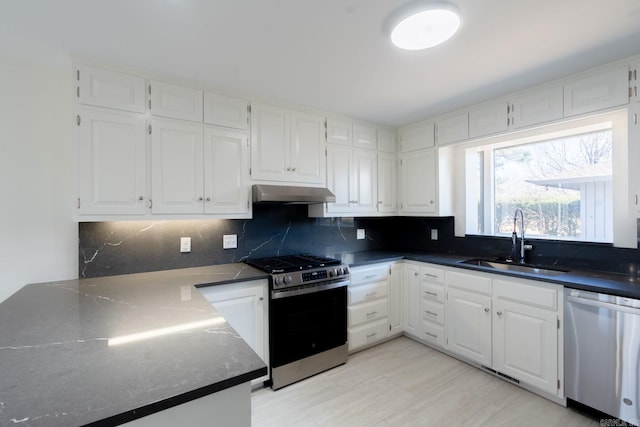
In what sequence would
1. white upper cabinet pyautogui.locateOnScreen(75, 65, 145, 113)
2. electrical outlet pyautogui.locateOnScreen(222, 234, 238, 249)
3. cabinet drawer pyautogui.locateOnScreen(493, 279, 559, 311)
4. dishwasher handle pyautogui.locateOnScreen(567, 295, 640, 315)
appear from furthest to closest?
1. electrical outlet pyautogui.locateOnScreen(222, 234, 238, 249)
2. cabinet drawer pyautogui.locateOnScreen(493, 279, 559, 311)
3. white upper cabinet pyautogui.locateOnScreen(75, 65, 145, 113)
4. dishwasher handle pyautogui.locateOnScreen(567, 295, 640, 315)

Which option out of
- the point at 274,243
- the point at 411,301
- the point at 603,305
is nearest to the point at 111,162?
the point at 274,243

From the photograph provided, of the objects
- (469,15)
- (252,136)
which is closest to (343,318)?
(252,136)

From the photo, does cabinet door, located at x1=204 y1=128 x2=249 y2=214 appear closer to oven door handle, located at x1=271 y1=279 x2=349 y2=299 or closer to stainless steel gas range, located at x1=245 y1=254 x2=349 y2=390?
stainless steel gas range, located at x1=245 y1=254 x2=349 y2=390

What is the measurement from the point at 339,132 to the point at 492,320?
2199mm

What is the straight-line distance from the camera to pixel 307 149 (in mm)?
2812

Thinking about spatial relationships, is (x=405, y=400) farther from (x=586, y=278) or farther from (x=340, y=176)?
(x=340, y=176)

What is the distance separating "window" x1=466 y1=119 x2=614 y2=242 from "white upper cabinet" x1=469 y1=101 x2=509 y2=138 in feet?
1.03

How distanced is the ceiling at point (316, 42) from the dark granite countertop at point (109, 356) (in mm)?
1479

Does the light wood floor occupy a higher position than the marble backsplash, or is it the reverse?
the marble backsplash

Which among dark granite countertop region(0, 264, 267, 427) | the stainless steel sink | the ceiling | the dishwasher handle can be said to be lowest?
the dishwasher handle

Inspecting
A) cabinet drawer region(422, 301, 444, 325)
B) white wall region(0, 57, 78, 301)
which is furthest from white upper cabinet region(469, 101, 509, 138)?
white wall region(0, 57, 78, 301)

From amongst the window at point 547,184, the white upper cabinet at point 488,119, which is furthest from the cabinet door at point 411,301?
the white upper cabinet at point 488,119

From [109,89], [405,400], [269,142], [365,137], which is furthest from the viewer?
[365,137]

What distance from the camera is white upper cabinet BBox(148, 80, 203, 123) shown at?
2102 mm
